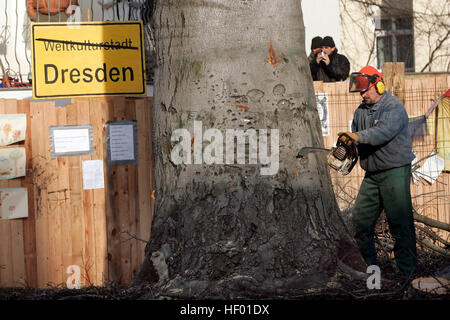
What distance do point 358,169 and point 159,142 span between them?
493 centimetres

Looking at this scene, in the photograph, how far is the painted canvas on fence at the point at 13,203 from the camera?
6906mm

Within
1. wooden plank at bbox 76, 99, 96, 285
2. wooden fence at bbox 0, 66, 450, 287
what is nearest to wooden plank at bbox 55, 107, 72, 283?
wooden fence at bbox 0, 66, 450, 287

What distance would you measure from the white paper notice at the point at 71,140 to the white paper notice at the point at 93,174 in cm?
16

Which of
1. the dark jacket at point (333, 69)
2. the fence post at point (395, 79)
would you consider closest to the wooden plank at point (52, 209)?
the fence post at point (395, 79)

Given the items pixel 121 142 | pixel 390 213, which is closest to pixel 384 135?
pixel 390 213

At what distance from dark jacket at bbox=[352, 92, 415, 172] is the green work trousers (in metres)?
0.10

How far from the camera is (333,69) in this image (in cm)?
987

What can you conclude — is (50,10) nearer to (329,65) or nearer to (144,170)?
(329,65)

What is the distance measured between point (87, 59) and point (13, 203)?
1.64 metres

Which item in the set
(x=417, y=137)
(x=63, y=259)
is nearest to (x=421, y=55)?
(x=417, y=137)

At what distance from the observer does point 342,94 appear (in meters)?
8.92

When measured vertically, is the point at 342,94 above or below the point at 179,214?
above
